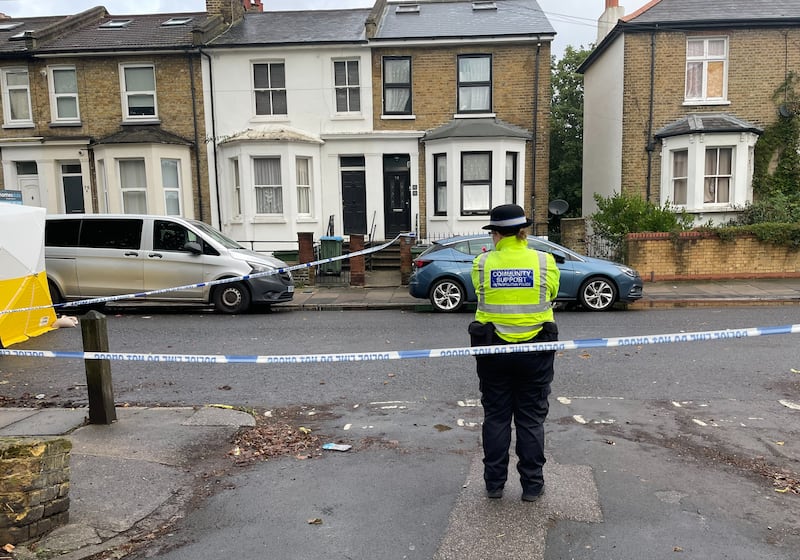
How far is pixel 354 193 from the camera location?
1997cm

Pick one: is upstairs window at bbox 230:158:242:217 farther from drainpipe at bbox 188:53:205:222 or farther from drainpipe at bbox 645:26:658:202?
drainpipe at bbox 645:26:658:202

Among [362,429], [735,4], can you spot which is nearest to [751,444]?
[362,429]

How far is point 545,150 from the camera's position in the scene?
19.1 meters

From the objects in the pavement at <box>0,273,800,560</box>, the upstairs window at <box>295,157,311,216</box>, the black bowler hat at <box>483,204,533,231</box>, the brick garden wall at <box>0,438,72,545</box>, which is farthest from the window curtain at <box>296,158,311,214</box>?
Answer: the brick garden wall at <box>0,438,72,545</box>

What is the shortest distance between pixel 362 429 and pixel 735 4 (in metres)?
19.0

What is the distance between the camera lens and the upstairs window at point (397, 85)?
63.0 feet

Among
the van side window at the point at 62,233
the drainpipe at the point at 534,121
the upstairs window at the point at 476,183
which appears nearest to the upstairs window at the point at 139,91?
the van side window at the point at 62,233

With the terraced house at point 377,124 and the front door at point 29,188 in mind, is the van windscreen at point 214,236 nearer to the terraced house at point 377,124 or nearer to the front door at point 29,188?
the terraced house at point 377,124

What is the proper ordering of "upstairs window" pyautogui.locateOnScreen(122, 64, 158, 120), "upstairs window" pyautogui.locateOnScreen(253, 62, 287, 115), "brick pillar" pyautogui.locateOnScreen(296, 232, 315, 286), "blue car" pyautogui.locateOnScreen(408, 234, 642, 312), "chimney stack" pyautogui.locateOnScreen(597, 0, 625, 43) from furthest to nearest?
"chimney stack" pyautogui.locateOnScreen(597, 0, 625, 43), "upstairs window" pyautogui.locateOnScreen(122, 64, 158, 120), "upstairs window" pyautogui.locateOnScreen(253, 62, 287, 115), "brick pillar" pyautogui.locateOnScreen(296, 232, 315, 286), "blue car" pyautogui.locateOnScreen(408, 234, 642, 312)

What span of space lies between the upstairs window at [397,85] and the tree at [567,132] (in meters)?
16.4

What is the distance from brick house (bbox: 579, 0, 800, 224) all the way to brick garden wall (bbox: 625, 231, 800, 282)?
2.87 m

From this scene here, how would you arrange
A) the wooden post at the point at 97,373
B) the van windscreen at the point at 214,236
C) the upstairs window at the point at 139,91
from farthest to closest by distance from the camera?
the upstairs window at the point at 139,91 < the van windscreen at the point at 214,236 < the wooden post at the point at 97,373

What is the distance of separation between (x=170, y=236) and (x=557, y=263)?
7.51m

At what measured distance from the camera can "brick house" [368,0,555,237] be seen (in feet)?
60.6
